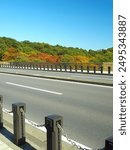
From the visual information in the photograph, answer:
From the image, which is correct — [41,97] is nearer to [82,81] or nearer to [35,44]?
[82,81]

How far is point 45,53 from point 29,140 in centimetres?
8188

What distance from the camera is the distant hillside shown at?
68.5 m

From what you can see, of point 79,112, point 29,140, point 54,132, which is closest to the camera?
point 54,132

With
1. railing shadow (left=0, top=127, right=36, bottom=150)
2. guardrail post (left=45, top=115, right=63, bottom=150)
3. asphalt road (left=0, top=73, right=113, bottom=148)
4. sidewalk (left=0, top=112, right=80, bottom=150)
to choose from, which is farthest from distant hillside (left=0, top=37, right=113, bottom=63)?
guardrail post (left=45, top=115, right=63, bottom=150)

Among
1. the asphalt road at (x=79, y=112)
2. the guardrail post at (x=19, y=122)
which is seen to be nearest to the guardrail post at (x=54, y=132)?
the guardrail post at (x=19, y=122)

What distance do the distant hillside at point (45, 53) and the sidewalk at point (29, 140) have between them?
54408 millimetres

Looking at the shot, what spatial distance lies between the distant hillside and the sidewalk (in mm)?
54408

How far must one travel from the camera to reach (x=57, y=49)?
98.6 meters

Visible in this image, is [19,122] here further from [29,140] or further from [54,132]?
[54,132]

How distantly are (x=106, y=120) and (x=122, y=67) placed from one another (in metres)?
3.92

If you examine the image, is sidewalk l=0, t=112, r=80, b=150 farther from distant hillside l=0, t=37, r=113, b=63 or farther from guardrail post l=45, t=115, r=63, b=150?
distant hillside l=0, t=37, r=113, b=63

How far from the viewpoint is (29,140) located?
6.53 meters

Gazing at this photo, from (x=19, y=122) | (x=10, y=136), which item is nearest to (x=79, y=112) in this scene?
(x=10, y=136)

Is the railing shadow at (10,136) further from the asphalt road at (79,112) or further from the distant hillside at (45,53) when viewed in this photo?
the distant hillside at (45,53)
